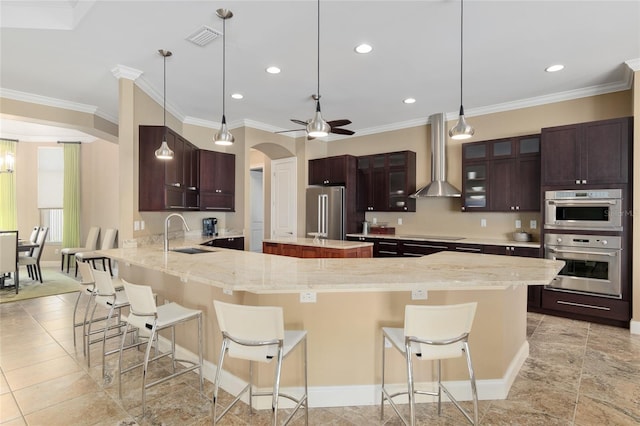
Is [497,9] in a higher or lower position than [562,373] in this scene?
higher

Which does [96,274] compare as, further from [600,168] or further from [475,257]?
[600,168]

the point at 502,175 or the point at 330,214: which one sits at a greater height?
the point at 502,175

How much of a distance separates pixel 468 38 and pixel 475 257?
6.72ft

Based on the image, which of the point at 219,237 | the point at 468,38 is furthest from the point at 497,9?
the point at 219,237

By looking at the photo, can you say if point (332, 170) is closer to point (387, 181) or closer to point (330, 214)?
point (330, 214)

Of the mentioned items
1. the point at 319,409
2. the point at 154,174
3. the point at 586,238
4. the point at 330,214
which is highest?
the point at 154,174

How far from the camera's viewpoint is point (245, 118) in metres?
5.92

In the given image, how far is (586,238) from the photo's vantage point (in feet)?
13.3

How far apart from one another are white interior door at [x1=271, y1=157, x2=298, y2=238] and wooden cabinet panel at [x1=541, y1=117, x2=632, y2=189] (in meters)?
4.34


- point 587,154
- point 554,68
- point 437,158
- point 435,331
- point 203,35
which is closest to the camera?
point 435,331

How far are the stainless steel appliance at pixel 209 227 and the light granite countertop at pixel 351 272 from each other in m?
2.94

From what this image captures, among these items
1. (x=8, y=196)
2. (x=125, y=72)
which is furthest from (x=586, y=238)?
(x=8, y=196)

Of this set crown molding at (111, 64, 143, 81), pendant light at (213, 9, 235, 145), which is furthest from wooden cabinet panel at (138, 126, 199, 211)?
pendant light at (213, 9, 235, 145)

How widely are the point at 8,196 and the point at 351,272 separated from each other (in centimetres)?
872
